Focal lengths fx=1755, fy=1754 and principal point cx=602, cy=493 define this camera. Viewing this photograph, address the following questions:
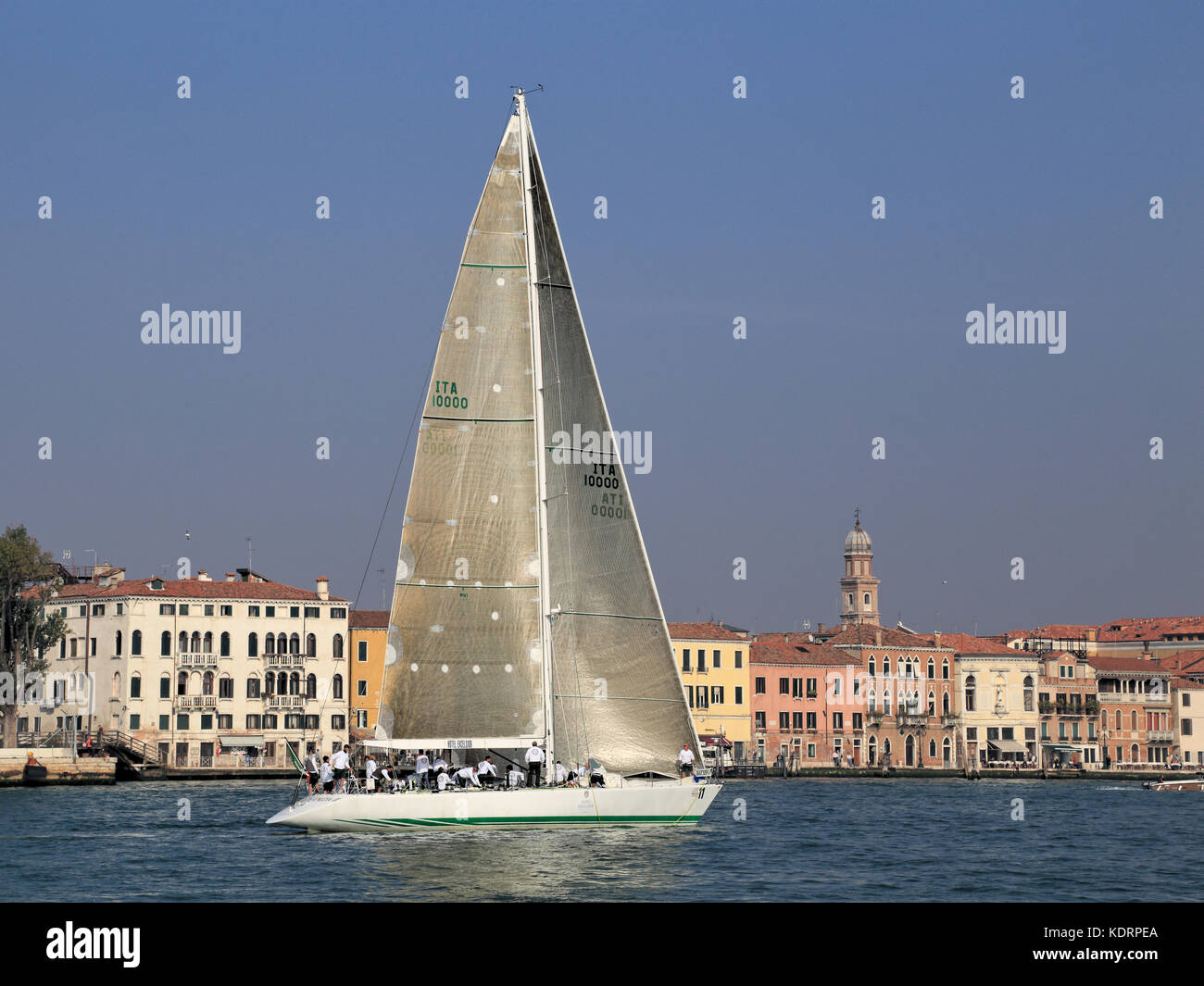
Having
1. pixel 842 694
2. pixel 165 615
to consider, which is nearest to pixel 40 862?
pixel 165 615

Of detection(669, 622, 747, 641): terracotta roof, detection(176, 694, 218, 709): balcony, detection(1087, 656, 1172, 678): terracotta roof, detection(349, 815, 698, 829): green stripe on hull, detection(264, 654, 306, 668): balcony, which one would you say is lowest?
detection(349, 815, 698, 829): green stripe on hull

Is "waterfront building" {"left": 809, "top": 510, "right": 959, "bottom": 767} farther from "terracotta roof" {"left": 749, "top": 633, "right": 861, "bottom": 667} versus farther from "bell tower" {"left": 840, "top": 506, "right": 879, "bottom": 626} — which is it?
"bell tower" {"left": 840, "top": 506, "right": 879, "bottom": 626}

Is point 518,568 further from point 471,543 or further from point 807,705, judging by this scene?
point 807,705

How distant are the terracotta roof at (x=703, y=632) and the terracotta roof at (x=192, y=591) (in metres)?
20.2

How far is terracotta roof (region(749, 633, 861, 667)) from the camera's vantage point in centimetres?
10231

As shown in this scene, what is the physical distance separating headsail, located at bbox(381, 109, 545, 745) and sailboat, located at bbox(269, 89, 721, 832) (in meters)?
0.02

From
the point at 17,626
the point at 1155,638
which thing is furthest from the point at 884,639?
the point at 17,626

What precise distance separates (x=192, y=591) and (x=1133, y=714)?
6317cm

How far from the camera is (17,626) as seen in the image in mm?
74438

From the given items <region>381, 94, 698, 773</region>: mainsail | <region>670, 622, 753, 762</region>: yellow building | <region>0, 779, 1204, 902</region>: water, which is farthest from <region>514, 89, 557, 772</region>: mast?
<region>670, 622, 753, 762</region>: yellow building

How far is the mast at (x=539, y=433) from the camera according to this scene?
30.4 metres

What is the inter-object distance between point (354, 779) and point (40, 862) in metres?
5.23
